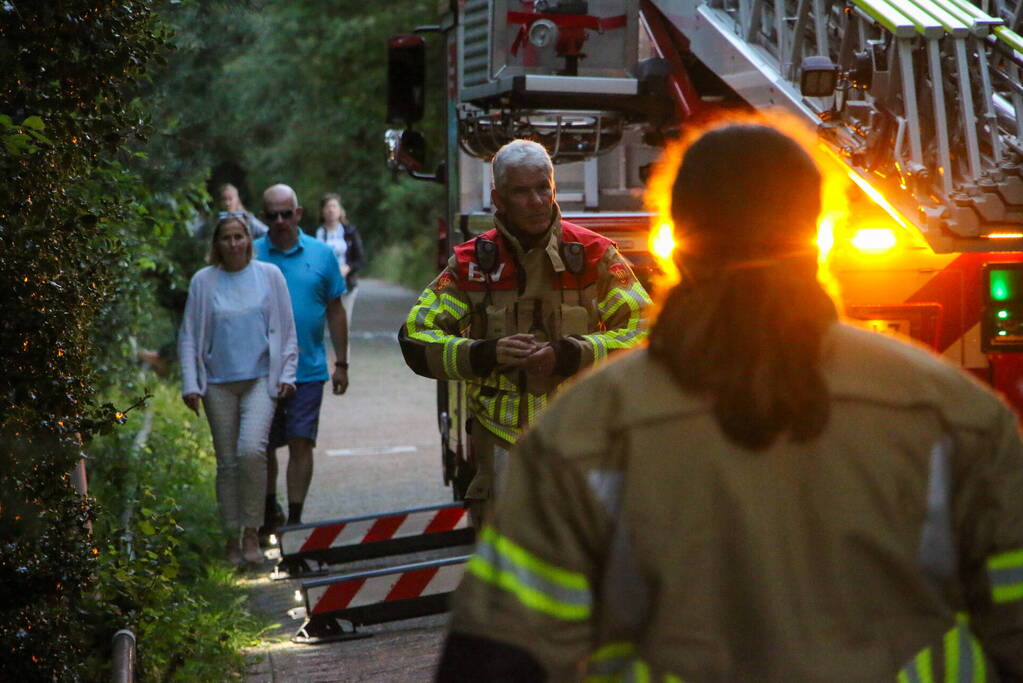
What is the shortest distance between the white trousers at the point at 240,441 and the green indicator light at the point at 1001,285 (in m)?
3.99

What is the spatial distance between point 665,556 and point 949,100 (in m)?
4.70

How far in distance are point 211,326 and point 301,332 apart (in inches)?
26.4

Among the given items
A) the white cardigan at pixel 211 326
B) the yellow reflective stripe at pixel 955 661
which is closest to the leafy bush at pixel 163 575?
the white cardigan at pixel 211 326

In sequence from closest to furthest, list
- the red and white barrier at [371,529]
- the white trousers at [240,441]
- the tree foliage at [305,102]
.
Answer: the red and white barrier at [371,529], the white trousers at [240,441], the tree foliage at [305,102]

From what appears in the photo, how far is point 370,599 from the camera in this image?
265 inches

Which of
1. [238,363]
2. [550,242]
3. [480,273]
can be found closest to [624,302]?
[550,242]

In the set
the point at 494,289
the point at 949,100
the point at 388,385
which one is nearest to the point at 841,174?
the point at 949,100

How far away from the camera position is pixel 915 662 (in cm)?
205

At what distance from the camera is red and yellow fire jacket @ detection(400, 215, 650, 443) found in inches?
197

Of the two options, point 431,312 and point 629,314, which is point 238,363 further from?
point 629,314

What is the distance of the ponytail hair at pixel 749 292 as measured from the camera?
2.03 metres

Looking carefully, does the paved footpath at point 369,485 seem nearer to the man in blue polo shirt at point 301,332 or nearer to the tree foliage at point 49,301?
the man in blue polo shirt at point 301,332

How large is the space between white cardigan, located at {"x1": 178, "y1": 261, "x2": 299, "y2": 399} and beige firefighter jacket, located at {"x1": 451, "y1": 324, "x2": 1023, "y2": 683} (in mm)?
6462

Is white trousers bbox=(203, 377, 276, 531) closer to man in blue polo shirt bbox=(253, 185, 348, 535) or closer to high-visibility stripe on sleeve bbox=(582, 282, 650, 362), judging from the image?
man in blue polo shirt bbox=(253, 185, 348, 535)
